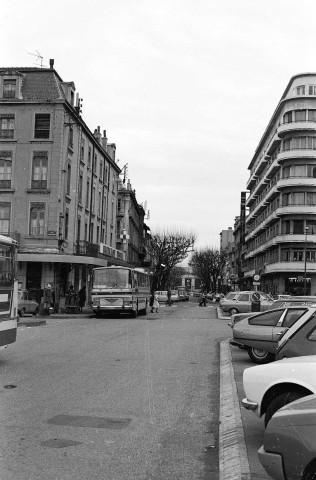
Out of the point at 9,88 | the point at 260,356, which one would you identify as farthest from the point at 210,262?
the point at 260,356

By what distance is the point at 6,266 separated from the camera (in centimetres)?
1241

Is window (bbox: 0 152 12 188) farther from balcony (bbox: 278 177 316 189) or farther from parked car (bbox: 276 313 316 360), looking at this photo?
balcony (bbox: 278 177 316 189)

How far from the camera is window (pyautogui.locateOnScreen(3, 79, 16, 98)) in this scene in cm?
3922

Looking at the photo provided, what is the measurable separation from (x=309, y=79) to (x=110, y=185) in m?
27.3

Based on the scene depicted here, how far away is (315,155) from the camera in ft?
211

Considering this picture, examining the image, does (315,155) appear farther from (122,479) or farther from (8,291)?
(122,479)

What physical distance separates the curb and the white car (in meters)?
0.43

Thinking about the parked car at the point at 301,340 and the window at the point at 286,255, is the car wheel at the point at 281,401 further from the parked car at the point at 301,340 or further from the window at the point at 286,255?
the window at the point at 286,255

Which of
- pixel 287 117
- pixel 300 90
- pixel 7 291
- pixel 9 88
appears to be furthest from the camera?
pixel 287 117

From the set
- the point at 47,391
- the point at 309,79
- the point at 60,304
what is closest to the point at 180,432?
the point at 47,391

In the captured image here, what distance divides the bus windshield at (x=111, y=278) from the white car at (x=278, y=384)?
25.5 m

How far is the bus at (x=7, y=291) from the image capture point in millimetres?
12141

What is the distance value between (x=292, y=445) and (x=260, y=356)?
30.8 feet

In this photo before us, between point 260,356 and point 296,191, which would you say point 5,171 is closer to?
point 260,356
